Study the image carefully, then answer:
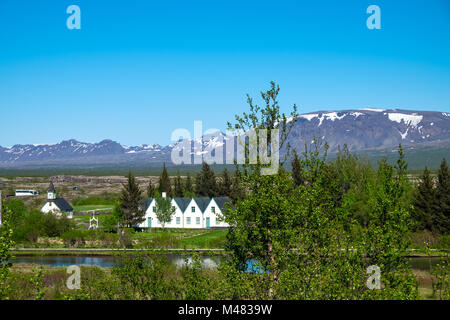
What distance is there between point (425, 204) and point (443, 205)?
2189mm

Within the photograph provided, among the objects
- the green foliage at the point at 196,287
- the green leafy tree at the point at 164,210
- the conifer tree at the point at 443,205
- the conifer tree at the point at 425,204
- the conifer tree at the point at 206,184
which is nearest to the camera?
the green foliage at the point at 196,287

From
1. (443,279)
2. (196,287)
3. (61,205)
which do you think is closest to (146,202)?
(61,205)

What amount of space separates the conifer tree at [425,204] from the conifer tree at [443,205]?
2.02 feet

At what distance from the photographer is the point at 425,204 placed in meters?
54.8

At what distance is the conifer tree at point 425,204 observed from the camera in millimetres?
53750

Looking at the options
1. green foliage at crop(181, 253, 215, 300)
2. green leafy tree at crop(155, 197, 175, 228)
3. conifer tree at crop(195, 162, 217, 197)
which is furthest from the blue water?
conifer tree at crop(195, 162, 217, 197)

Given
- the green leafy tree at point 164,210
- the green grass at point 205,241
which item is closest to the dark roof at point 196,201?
the green leafy tree at point 164,210

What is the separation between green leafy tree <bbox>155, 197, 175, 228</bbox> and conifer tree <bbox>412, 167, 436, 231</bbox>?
3534cm

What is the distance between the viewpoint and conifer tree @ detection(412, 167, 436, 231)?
53.8m

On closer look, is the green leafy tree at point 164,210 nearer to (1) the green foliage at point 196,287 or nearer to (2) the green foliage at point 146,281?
(2) the green foliage at point 146,281
